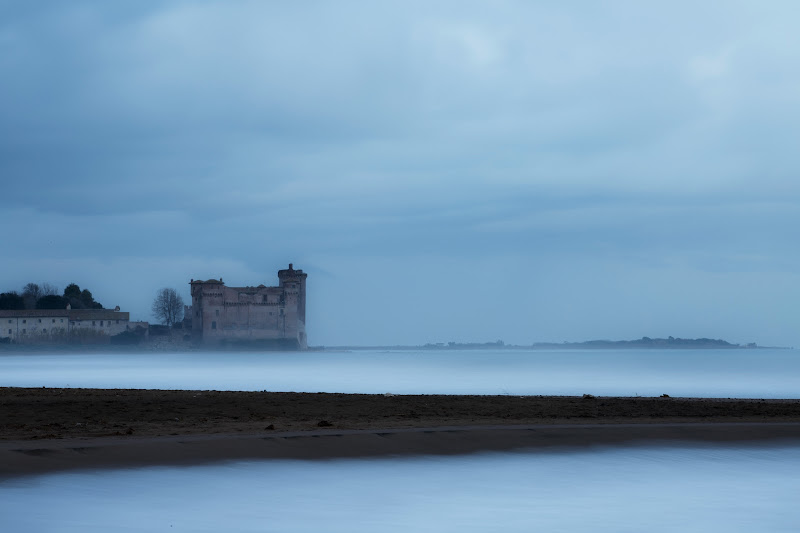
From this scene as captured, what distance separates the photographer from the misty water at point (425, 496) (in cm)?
962

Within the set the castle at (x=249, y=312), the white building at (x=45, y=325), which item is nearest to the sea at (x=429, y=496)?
the castle at (x=249, y=312)

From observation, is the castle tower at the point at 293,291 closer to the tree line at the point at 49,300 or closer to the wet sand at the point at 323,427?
the tree line at the point at 49,300

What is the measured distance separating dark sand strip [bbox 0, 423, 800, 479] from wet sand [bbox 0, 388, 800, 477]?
0.05 feet

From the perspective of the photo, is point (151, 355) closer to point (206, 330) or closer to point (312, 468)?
point (206, 330)

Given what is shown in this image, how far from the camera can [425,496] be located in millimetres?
11055

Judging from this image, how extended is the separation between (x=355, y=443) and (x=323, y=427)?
1.68 metres

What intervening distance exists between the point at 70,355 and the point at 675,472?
152m

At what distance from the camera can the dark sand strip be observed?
470 inches

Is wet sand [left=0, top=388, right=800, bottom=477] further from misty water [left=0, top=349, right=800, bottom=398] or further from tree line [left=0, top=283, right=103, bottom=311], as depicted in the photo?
tree line [left=0, top=283, right=103, bottom=311]

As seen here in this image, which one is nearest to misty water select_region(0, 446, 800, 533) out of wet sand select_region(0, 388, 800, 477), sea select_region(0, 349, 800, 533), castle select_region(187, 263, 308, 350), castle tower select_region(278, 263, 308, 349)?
sea select_region(0, 349, 800, 533)

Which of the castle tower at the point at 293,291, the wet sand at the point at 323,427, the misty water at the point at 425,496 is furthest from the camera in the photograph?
the castle tower at the point at 293,291

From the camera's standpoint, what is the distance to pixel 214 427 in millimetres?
15484

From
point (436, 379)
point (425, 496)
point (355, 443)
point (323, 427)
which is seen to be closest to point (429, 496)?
point (425, 496)

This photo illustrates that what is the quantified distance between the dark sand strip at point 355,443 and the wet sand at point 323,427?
0.02 meters
